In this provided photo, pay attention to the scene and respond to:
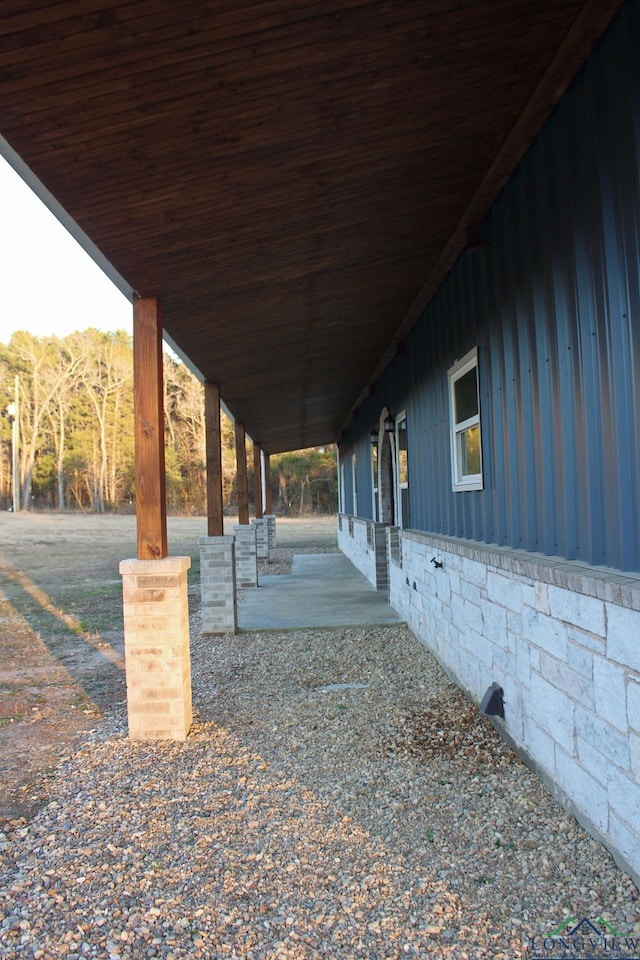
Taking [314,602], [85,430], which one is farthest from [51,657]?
[85,430]

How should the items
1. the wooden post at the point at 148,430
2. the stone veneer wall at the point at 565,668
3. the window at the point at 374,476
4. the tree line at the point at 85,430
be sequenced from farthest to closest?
the tree line at the point at 85,430, the window at the point at 374,476, the wooden post at the point at 148,430, the stone veneer wall at the point at 565,668

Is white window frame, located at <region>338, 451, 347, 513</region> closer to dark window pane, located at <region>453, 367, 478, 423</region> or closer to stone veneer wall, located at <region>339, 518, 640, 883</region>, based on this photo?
dark window pane, located at <region>453, 367, 478, 423</region>

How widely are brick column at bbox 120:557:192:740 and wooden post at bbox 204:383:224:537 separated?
2858mm

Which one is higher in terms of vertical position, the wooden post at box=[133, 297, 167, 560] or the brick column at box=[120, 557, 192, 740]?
the wooden post at box=[133, 297, 167, 560]

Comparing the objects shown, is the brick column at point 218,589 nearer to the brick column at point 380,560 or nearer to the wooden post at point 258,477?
the brick column at point 380,560

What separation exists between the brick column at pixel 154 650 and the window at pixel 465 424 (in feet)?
7.28

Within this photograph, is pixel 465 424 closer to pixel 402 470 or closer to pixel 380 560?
pixel 402 470

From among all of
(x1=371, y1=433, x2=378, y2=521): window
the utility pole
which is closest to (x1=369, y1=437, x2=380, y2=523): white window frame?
(x1=371, y1=433, x2=378, y2=521): window

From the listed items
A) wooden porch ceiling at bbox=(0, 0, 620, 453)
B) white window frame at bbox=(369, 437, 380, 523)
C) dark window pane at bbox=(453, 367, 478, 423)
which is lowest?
white window frame at bbox=(369, 437, 380, 523)

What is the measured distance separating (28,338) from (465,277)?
3962 cm

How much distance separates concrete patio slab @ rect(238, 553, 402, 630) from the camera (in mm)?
7940

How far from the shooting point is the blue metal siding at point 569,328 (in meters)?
2.61

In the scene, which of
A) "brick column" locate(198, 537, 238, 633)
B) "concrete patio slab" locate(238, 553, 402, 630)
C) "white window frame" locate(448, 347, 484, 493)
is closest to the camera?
"white window frame" locate(448, 347, 484, 493)

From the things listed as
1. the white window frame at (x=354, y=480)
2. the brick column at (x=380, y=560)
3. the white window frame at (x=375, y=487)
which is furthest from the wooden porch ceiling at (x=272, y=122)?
the white window frame at (x=354, y=480)
